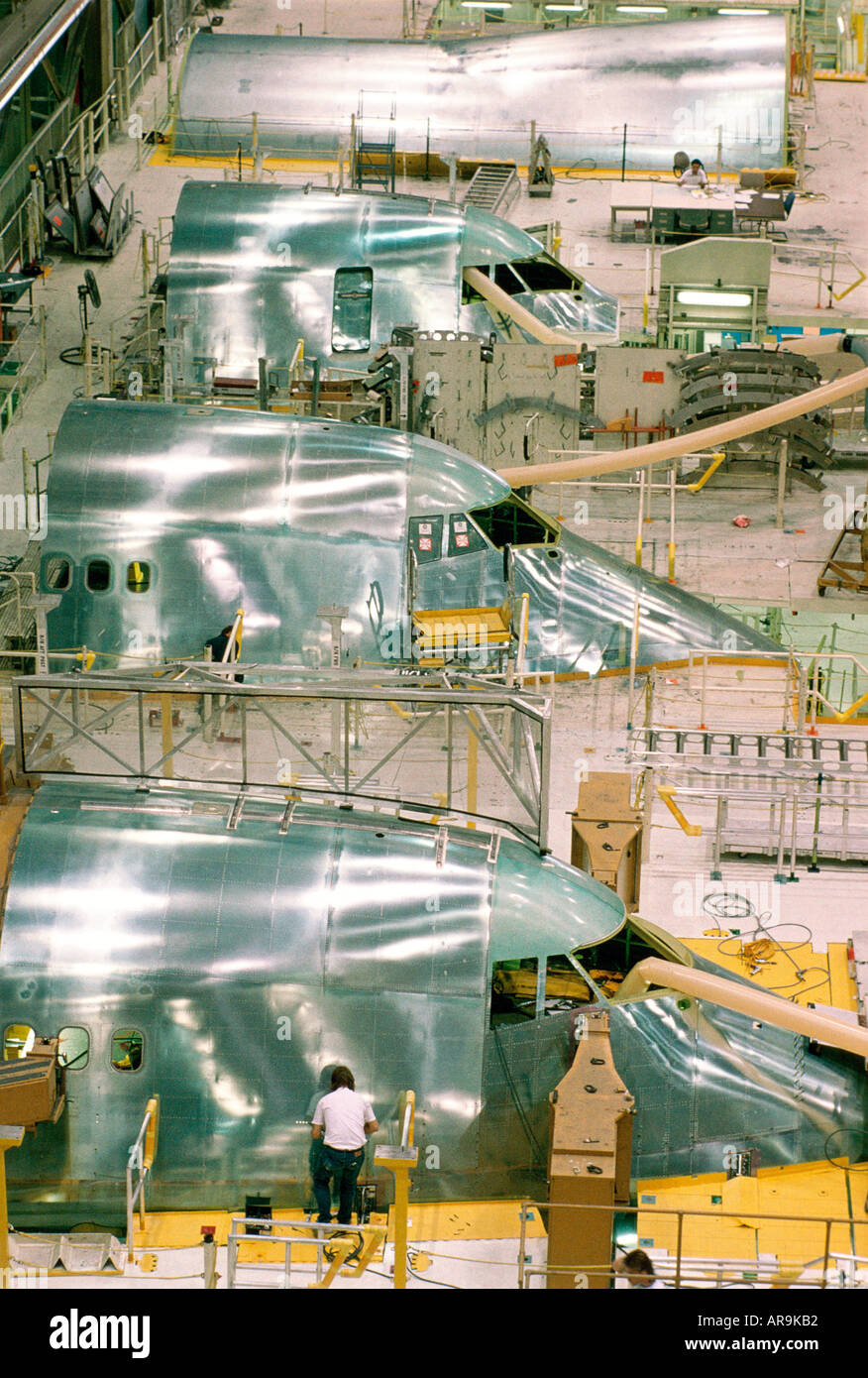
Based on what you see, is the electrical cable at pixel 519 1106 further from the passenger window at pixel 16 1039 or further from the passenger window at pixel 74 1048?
the passenger window at pixel 16 1039

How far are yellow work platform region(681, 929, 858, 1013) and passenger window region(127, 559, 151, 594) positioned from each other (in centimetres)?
971

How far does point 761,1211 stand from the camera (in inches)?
1006

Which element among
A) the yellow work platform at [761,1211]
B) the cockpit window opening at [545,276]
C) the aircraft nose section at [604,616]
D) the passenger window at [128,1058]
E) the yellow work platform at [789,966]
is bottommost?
the yellow work platform at [761,1211]

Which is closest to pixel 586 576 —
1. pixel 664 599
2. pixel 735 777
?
pixel 664 599

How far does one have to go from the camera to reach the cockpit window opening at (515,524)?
122ft

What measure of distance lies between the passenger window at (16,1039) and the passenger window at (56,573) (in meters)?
11.8

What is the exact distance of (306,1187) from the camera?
25.1 m

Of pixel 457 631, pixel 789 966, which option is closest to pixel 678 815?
pixel 789 966

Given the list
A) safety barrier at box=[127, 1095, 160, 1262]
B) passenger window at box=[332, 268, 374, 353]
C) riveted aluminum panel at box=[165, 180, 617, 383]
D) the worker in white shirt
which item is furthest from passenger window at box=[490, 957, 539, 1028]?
passenger window at box=[332, 268, 374, 353]

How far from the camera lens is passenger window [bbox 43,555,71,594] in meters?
35.7

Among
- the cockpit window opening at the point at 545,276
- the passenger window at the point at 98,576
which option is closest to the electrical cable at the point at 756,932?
the passenger window at the point at 98,576

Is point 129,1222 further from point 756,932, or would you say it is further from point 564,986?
point 756,932

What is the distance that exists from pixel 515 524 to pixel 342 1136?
610 inches

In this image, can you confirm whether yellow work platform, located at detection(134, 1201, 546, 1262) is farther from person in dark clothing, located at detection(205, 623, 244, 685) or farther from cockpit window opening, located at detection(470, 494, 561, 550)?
cockpit window opening, located at detection(470, 494, 561, 550)
